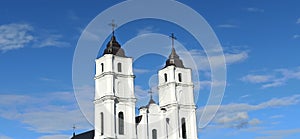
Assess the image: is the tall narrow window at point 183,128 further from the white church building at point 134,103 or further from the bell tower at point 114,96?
the bell tower at point 114,96

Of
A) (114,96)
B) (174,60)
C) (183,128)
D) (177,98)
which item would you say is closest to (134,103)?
(114,96)

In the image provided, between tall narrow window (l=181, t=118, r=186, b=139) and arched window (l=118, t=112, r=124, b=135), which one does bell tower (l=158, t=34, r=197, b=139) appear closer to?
tall narrow window (l=181, t=118, r=186, b=139)

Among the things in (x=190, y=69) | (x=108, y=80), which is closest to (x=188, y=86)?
(x=190, y=69)

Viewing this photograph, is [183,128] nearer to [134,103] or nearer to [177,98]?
[177,98]

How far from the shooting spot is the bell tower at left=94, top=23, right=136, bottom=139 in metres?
56.8

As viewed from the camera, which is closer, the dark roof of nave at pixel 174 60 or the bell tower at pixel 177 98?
the bell tower at pixel 177 98

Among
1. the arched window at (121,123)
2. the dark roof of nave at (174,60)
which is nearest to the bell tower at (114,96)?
the arched window at (121,123)

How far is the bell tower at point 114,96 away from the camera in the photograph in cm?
5678

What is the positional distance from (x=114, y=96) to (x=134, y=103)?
287 cm

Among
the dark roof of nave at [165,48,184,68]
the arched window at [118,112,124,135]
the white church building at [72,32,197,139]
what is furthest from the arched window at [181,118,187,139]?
the arched window at [118,112,124,135]

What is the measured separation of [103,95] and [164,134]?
29.2ft

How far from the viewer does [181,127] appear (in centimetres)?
6209

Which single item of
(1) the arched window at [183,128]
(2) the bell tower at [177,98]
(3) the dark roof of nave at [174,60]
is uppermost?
(3) the dark roof of nave at [174,60]

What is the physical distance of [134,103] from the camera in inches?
2315
